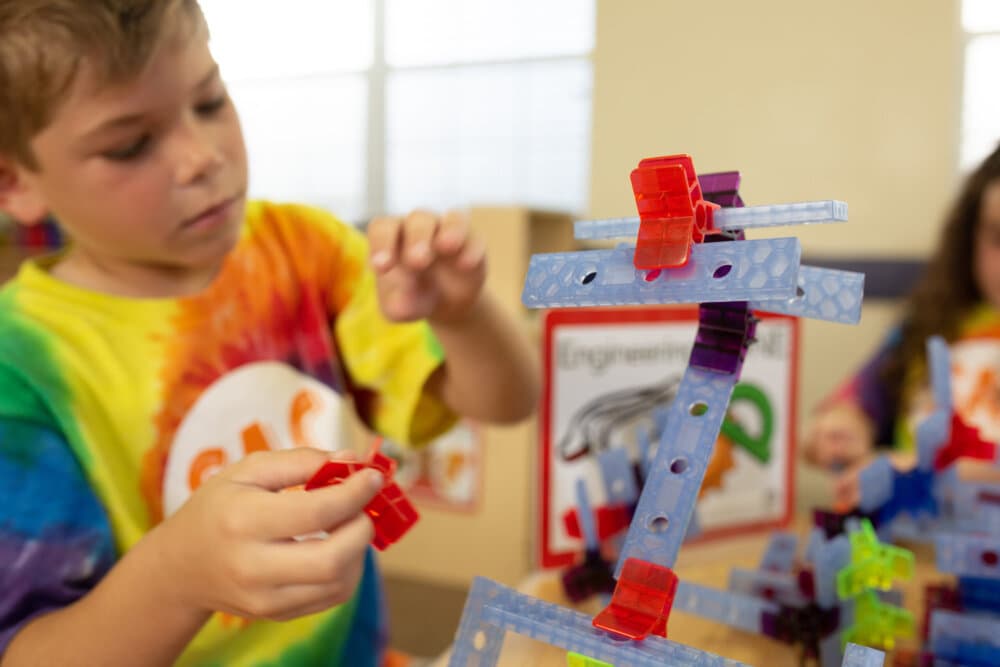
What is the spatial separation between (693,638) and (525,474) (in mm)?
616

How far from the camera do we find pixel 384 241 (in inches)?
13.0

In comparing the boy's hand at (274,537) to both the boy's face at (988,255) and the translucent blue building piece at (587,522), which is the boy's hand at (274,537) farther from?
the boy's face at (988,255)

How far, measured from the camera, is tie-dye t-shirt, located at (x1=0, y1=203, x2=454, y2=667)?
31 centimetres

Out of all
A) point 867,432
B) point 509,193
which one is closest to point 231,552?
point 509,193

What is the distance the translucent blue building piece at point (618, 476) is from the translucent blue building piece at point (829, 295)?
214mm

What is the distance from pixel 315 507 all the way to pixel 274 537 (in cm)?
2

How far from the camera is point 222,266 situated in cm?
39

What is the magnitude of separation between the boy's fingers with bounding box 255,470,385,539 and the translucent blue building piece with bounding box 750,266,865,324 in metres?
0.13

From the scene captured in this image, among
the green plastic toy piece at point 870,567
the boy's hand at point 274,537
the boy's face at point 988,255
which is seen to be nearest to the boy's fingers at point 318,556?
the boy's hand at point 274,537

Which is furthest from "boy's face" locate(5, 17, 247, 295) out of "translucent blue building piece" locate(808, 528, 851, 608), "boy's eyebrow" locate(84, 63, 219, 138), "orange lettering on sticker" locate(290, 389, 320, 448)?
"translucent blue building piece" locate(808, 528, 851, 608)

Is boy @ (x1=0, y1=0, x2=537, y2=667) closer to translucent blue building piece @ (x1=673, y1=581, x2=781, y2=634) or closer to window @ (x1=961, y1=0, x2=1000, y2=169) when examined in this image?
→ translucent blue building piece @ (x1=673, y1=581, x2=781, y2=634)

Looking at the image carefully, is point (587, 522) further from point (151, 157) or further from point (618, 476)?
point (151, 157)

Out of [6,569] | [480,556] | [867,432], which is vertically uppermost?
[6,569]

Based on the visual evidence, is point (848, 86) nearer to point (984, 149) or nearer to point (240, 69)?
point (984, 149)
